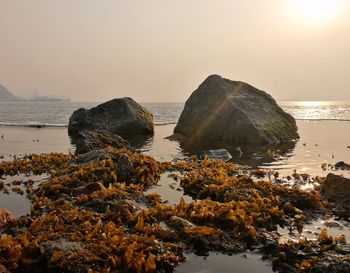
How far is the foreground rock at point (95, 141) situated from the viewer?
16625 millimetres

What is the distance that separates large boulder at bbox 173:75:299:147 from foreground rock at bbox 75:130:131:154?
5.30m

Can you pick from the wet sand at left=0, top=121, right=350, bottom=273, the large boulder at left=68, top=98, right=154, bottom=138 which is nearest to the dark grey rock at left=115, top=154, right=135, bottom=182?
the wet sand at left=0, top=121, right=350, bottom=273

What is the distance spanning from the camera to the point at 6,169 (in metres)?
12.8

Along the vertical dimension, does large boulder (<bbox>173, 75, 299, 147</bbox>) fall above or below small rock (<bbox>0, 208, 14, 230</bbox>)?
above

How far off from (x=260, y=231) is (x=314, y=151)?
43.4ft

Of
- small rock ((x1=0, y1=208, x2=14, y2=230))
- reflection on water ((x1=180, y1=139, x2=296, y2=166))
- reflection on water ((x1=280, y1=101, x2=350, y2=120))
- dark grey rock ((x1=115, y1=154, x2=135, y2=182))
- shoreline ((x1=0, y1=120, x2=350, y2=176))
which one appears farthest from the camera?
reflection on water ((x1=280, y1=101, x2=350, y2=120))

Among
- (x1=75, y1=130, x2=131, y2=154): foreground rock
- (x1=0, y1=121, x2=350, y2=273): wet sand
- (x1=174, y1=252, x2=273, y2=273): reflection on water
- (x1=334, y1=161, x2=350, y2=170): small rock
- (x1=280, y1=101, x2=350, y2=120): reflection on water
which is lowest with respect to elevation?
(x1=174, y1=252, x2=273, y2=273): reflection on water

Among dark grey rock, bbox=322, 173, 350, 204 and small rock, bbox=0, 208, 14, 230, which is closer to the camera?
small rock, bbox=0, 208, 14, 230

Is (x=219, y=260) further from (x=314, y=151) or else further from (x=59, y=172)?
(x=314, y=151)

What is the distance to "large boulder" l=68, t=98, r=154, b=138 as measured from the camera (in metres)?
27.8

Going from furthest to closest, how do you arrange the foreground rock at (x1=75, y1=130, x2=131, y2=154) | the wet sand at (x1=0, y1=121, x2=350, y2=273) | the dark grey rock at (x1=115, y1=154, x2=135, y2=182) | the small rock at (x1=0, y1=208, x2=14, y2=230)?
the foreground rock at (x1=75, y1=130, x2=131, y2=154) < the dark grey rock at (x1=115, y1=154, x2=135, y2=182) < the small rock at (x1=0, y1=208, x2=14, y2=230) < the wet sand at (x1=0, y1=121, x2=350, y2=273)

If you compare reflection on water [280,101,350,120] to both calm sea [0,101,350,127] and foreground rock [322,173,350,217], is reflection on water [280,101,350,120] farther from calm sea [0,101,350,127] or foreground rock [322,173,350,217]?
foreground rock [322,173,350,217]

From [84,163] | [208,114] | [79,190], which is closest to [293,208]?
[79,190]

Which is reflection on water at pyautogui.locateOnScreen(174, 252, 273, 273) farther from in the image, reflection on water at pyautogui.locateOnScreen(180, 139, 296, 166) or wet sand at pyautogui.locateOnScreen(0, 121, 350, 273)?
reflection on water at pyautogui.locateOnScreen(180, 139, 296, 166)
